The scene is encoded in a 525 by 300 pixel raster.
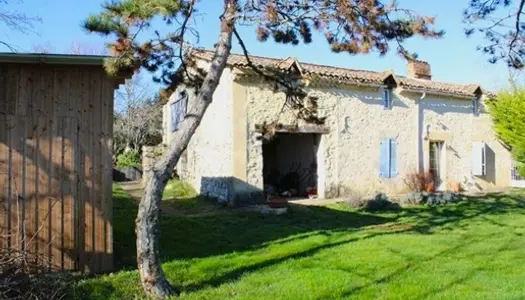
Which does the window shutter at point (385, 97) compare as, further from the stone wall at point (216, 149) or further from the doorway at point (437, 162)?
the stone wall at point (216, 149)

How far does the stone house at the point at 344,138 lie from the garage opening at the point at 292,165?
0.14ft

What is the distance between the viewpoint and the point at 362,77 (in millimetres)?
17875

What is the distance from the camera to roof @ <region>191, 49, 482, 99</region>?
51.8 feet

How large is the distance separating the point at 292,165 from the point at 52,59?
562 inches

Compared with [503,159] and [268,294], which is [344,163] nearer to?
[503,159]

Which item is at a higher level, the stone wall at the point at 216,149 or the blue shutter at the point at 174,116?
the blue shutter at the point at 174,116

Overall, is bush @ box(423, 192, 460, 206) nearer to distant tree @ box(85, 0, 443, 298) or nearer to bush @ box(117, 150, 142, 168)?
distant tree @ box(85, 0, 443, 298)

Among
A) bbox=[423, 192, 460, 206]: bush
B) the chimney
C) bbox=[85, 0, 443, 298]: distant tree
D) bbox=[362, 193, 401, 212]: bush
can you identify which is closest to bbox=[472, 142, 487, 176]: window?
bbox=[423, 192, 460, 206]: bush

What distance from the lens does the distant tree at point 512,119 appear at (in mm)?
20422

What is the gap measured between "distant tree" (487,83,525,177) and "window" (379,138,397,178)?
6134 mm

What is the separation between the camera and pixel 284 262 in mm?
7254

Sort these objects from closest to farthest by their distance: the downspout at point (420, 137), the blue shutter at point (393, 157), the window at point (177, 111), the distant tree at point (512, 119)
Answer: the blue shutter at point (393, 157), the window at point (177, 111), the downspout at point (420, 137), the distant tree at point (512, 119)

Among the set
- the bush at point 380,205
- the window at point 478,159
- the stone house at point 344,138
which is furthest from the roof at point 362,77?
the bush at point 380,205

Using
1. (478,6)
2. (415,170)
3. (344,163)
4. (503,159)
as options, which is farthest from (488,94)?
(478,6)
